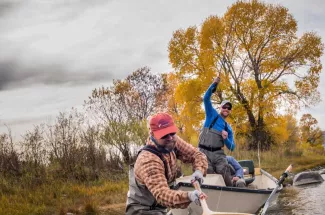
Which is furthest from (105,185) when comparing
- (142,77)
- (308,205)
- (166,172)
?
(142,77)

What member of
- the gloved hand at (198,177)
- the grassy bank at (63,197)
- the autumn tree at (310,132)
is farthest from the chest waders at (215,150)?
the autumn tree at (310,132)

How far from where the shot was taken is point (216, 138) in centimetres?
801

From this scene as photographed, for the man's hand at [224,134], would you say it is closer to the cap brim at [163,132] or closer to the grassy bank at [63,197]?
the grassy bank at [63,197]

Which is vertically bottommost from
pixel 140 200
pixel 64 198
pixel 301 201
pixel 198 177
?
pixel 301 201

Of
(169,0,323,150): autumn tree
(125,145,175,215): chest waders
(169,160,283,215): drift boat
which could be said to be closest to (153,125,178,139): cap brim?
(125,145,175,215): chest waders

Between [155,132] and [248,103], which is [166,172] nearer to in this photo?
[155,132]

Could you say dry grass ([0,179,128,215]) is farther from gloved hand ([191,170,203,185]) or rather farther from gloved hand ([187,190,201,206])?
gloved hand ([187,190,201,206])

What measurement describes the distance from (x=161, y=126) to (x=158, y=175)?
40cm

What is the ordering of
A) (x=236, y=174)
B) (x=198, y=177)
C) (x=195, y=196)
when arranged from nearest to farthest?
(x=195, y=196) < (x=198, y=177) < (x=236, y=174)

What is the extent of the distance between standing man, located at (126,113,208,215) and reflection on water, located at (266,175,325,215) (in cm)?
699

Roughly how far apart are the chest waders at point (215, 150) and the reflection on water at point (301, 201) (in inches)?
113

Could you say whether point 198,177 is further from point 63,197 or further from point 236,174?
point 63,197

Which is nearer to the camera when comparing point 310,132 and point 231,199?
point 231,199

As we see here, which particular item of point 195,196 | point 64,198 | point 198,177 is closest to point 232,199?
point 198,177
